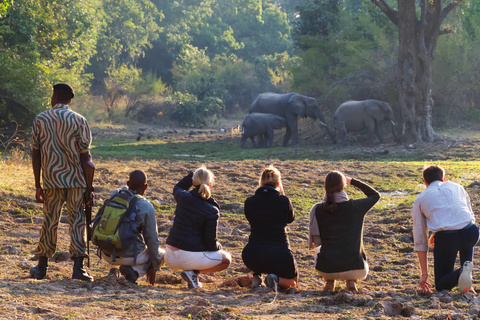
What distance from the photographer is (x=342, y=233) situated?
682 cm

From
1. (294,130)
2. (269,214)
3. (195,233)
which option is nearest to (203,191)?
(195,233)

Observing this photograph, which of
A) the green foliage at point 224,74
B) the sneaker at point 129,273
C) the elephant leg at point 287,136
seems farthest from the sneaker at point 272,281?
the green foliage at point 224,74

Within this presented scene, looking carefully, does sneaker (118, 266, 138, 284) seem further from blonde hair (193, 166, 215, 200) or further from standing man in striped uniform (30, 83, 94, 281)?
blonde hair (193, 166, 215, 200)

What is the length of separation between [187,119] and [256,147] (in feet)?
39.2

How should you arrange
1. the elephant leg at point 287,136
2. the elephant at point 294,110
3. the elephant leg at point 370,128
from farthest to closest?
the elephant at point 294,110
the elephant leg at point 287,136
the elephant leg at point 370,128

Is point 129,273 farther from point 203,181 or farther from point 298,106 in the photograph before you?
point 298,106

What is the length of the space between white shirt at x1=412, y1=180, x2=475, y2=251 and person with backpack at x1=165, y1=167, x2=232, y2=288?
184cm

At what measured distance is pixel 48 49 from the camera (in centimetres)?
2197

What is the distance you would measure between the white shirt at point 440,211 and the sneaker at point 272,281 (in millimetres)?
1322

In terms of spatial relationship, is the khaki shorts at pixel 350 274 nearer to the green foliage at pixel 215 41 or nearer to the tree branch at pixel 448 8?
the tree branch at pixel 448 8

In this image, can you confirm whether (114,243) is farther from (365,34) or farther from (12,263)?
(365,34)

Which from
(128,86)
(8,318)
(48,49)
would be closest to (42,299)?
(8,318)

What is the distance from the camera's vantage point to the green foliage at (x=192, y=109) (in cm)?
3684

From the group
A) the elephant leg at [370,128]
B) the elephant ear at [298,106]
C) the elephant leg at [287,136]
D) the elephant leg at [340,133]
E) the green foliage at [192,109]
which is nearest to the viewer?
the elephant leg at [370,128]
